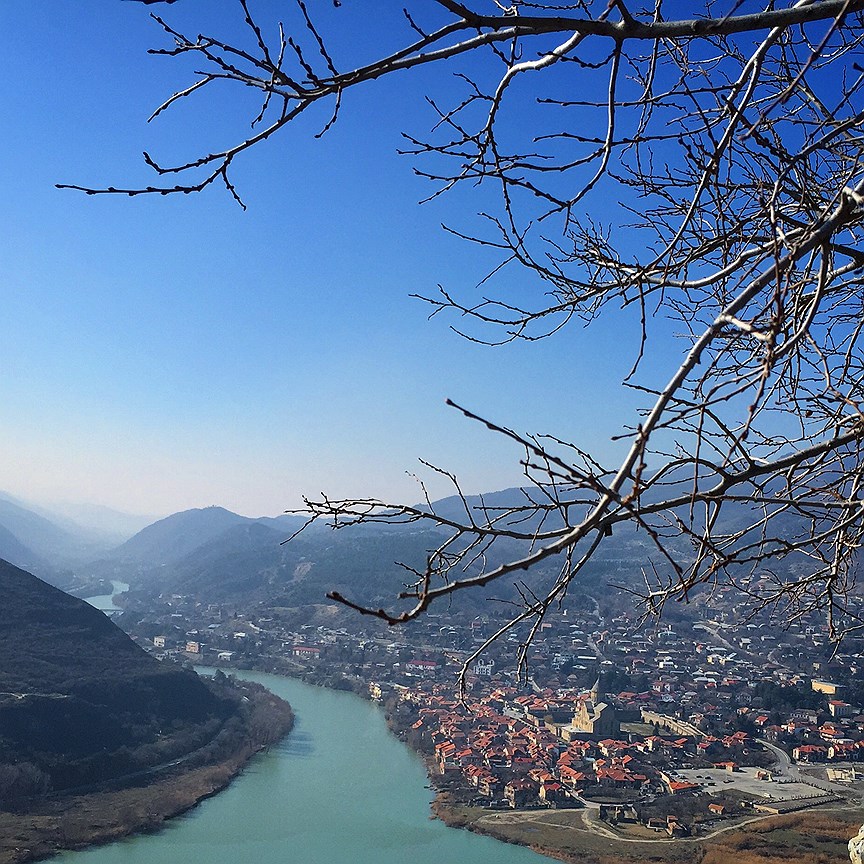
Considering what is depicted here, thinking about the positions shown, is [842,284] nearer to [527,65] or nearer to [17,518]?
[527,65]

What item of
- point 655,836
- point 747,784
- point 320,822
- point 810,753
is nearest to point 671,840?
point 655,836

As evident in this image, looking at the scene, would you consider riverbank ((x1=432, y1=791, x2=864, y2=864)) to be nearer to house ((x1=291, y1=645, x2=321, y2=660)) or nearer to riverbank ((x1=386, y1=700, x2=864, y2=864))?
riverbank ((x1=386, y1=700, x2=864, y2=864))

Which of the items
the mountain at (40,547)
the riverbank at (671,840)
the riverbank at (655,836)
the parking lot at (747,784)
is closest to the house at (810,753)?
the parking lot at (747,784)

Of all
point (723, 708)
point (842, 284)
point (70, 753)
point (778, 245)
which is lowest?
point (70, 753)

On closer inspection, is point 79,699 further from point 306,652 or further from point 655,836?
point 306,652

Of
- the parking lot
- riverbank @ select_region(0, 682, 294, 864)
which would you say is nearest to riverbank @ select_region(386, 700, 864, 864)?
the parking lot

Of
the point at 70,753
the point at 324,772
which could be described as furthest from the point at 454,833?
the point at 70,753

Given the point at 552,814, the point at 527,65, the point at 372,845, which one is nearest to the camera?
the point at 527,65
